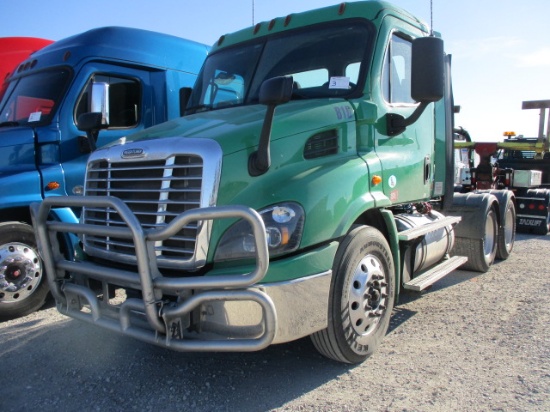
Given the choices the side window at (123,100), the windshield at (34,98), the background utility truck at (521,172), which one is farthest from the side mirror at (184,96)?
the background utility truck at (521,172)

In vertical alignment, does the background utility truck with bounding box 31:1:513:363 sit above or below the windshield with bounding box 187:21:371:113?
below

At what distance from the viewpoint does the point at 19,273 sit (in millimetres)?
4828

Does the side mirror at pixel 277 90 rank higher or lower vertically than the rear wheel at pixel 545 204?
higher

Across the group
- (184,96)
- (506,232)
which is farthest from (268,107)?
(506,232)

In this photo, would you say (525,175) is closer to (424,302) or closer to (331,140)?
(424,302)

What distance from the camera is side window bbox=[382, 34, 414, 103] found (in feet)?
13.7

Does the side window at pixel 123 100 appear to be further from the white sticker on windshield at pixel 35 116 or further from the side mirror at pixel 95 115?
the side mirror at pixel 95 115

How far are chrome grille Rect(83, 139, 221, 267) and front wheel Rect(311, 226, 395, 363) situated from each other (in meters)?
1.01

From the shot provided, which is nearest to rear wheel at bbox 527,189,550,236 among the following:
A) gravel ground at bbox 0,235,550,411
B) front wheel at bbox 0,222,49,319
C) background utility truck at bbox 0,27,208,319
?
gravel ground at bbox 0,235,550,411

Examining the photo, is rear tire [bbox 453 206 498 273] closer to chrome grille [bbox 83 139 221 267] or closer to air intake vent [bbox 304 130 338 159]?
air intake vent [bbox 304 130 338 159]

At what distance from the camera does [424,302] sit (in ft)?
17.2

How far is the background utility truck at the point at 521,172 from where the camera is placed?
9.75 m

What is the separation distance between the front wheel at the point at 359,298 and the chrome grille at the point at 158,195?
1.01m

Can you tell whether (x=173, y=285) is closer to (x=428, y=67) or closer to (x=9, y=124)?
(x=428, y=67)
